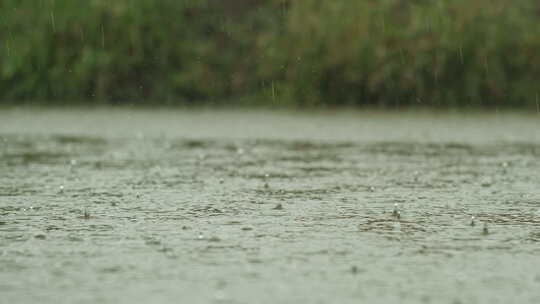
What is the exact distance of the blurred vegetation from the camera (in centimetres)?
3362

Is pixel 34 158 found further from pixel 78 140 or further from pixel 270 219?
pixel 270 219

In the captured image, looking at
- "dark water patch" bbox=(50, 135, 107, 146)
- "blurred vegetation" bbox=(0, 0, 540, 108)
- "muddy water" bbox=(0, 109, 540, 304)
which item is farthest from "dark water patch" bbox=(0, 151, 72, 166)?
"blurred vegetation" bbox=(0, 0, 540, 108)

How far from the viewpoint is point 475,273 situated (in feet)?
27.4

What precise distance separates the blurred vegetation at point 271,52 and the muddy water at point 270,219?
11348mm

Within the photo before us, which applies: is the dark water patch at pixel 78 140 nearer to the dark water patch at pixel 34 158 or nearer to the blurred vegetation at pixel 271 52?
the dark water patch at pixel 34 158

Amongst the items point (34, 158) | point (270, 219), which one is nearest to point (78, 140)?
point (34, 158)

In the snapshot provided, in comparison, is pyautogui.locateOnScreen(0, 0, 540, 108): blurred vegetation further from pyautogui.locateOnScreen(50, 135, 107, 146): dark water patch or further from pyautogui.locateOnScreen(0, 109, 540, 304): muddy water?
pyautogui.locateOnScreen(50, 135, 107, 146): dark water patch

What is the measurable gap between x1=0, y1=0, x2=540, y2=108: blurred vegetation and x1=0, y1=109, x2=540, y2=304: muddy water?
37.2ft

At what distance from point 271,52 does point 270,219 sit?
2436cm

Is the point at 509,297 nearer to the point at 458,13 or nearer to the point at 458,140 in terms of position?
the point at 458,140

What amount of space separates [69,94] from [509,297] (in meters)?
29.9

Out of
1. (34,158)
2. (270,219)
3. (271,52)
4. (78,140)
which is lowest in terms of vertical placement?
(270,219)

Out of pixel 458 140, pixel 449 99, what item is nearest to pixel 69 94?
pixel 449 99

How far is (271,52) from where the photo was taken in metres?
35.2
